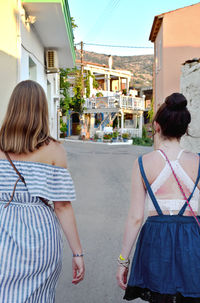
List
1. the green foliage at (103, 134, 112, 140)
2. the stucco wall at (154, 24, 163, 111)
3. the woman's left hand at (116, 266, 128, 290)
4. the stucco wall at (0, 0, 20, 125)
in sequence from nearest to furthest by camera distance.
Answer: the woman's left hand at (116, 266, 128, 290) → the stucco wall at (0, 0, 20, 125) → the stucco wall at (154, 24, 163, 111) → the green foliage at (103, 134, 112, 140)

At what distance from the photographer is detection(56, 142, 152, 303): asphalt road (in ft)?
9.37

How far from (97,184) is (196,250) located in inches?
239

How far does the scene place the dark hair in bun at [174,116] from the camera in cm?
174

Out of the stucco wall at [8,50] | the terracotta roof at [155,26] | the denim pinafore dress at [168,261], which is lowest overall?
the denim pinafore dress at [168,261]

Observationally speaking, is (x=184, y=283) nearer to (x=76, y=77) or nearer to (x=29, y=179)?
(x=29, y=179)

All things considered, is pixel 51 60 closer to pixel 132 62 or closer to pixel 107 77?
pixel 107 77

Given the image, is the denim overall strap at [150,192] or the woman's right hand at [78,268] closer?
the denim overall strap at [150,192]

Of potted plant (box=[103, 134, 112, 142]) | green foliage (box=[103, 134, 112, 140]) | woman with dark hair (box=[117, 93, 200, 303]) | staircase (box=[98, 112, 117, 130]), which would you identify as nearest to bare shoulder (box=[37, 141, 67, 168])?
woman with dark hair (box=[117, 93, 200, 303])

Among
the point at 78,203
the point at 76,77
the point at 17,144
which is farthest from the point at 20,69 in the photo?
the point at 76,77

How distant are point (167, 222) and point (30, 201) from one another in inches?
30.4

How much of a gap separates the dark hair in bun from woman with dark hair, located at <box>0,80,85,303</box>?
628 mm

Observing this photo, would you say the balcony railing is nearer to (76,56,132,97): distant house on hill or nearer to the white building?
(76,56,132,97): distant house on hill

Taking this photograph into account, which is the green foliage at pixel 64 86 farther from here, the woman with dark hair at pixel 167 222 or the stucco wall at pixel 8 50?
the woman with dark hair at pixel 167 222

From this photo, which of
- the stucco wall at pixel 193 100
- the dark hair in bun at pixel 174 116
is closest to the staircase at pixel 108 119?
the stucco wall at pixel 193 100
